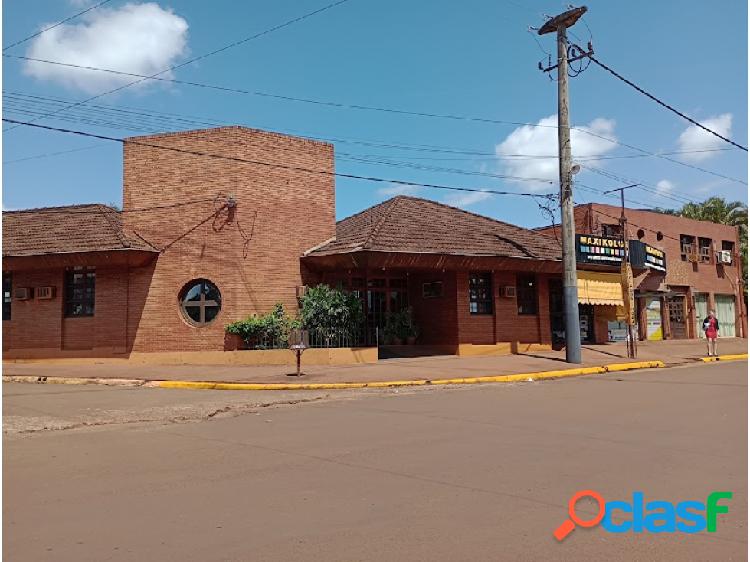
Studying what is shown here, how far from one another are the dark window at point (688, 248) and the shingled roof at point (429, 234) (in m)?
13.2

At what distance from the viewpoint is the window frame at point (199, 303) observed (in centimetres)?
1927

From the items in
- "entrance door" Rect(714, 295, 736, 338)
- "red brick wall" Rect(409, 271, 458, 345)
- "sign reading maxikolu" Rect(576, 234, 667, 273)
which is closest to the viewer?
"red brick wall" Rect(409, 271, 458, 345)

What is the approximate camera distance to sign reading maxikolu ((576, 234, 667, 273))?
24688mm

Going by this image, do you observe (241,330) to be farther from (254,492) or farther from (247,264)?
(254,492)

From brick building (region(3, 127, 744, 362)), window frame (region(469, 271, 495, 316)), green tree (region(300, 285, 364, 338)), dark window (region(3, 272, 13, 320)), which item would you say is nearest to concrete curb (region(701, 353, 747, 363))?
brick building (region(3, 127, 744, 362))

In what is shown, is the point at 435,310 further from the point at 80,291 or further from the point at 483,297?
the point at 80,291

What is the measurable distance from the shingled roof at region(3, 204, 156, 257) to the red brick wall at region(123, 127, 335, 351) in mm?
948

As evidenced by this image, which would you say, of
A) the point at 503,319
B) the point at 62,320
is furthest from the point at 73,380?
the point at 503,319

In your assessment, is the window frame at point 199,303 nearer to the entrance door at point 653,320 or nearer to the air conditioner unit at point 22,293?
the air conditioner unit at point 22,293

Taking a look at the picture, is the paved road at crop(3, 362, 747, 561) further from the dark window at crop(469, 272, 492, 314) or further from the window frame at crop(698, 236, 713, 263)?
the window frame at crop(698, 236, 713, 263)

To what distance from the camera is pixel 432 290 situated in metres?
21.8

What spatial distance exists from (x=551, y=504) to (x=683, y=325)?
Answer: 31955mm

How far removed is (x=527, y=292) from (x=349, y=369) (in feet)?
29.3

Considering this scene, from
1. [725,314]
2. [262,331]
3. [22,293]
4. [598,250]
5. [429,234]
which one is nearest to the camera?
[262,331]
